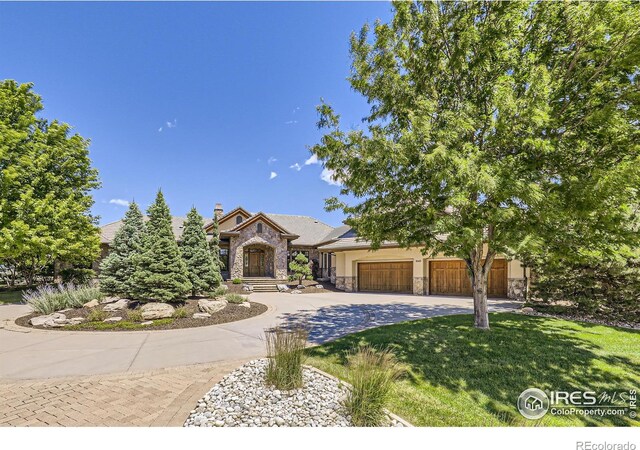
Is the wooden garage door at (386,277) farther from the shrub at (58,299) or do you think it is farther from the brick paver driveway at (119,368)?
the shrub at (58,299)

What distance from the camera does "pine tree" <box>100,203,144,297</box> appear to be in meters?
12.4

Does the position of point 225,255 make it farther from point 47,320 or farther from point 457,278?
point 457,278

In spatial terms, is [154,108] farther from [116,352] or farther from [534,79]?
[534,79]

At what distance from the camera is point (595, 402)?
4402 millimetres

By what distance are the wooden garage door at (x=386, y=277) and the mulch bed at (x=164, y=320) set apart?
426 inches

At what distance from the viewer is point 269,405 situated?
3.86m

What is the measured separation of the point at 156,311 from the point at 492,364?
9.82 meters

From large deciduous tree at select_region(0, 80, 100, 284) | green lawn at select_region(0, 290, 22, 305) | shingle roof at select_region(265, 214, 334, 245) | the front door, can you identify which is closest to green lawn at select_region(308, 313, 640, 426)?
large deciduous tree at select_region(0, 80, 100, 284)

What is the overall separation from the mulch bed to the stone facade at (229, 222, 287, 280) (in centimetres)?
1088

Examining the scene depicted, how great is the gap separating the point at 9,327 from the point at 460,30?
1465 cm

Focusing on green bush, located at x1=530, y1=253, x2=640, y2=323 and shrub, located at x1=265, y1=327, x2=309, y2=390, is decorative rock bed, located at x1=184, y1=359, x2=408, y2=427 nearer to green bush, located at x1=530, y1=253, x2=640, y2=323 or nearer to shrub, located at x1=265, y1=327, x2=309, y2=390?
shrub, located at x1=265, y1=327, x2=309, y2=390

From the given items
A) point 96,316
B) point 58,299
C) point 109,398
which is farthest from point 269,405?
point 58,299

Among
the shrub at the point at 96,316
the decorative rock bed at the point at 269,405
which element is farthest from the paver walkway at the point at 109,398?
the shrub at the point at 96,316
